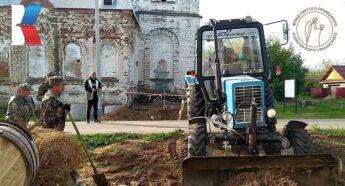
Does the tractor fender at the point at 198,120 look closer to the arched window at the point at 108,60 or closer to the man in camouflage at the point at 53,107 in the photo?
the man in camouflage at the point at 53,107

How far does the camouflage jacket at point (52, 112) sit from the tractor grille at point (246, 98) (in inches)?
108

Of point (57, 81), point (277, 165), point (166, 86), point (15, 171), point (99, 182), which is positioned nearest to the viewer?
point (15, 171)

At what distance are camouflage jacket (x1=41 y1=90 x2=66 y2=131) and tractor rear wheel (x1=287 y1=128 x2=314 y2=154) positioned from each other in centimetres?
361

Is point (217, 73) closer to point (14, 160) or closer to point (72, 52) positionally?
point (14, 160)

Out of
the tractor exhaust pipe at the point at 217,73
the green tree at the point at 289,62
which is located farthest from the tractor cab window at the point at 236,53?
the green tree at the point at 289,62

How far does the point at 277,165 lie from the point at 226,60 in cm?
292

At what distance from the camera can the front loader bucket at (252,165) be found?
633cm

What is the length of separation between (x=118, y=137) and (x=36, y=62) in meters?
16.0

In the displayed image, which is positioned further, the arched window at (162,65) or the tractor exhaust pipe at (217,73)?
the arched window at (162,65)

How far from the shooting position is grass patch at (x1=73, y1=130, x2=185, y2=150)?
11.5 metres

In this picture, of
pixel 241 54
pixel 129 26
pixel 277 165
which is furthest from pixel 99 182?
pixel 129 26

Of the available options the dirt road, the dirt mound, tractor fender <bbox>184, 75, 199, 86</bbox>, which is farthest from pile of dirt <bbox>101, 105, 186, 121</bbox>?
the dirt mound

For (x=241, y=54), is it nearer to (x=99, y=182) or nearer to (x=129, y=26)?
(x=99, y=182)

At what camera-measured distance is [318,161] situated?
6.36 metres
